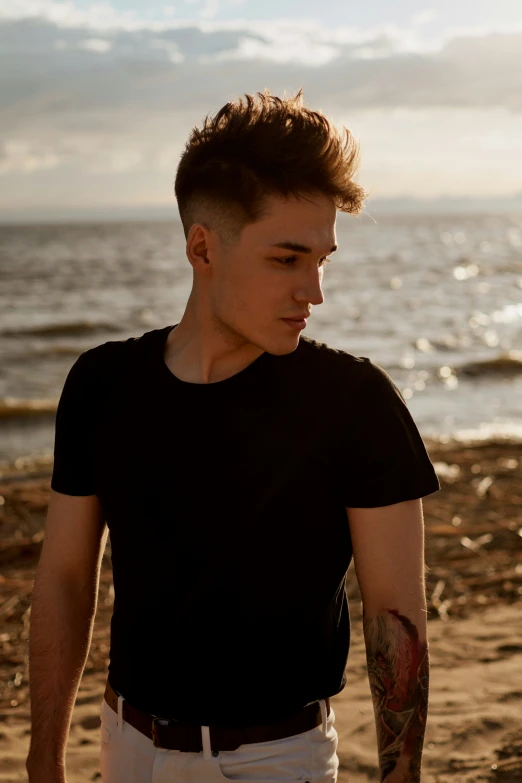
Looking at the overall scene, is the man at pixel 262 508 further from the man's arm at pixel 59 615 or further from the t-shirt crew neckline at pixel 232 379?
the man's arm at pixel 59 615

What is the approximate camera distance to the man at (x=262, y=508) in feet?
7.59

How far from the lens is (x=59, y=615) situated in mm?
2662

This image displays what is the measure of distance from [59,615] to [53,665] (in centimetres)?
14

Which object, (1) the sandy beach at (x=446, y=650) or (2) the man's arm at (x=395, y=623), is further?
(1) the sandy beach at (x=446, y=650)

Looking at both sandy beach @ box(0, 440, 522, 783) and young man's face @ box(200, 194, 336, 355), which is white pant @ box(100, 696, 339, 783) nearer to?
young man's face @ box(200, 194, 336, 355)

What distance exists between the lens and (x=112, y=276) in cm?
4947

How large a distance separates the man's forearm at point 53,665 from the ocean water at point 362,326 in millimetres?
1345

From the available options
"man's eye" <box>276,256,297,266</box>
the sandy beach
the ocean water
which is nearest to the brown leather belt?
"man's eye" <box>276,256,297,266</box>

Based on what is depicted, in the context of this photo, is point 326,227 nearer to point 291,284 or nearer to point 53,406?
point 291,284

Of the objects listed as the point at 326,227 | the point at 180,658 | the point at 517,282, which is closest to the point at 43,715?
the point at 180,658

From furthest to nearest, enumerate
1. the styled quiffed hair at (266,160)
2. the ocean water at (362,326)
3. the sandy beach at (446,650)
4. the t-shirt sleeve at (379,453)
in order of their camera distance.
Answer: the ocean water at (362,326)
the sandy beach at (446,650)
the styled quiffed hair at (266,160)
the t-shirt sleeve at (379,453)

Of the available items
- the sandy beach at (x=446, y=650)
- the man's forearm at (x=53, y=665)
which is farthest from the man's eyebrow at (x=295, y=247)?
the sandy beach at (x=446, y=650)

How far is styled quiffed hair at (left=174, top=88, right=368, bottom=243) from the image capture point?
2.35 m

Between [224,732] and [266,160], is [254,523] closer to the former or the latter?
[224,732]
